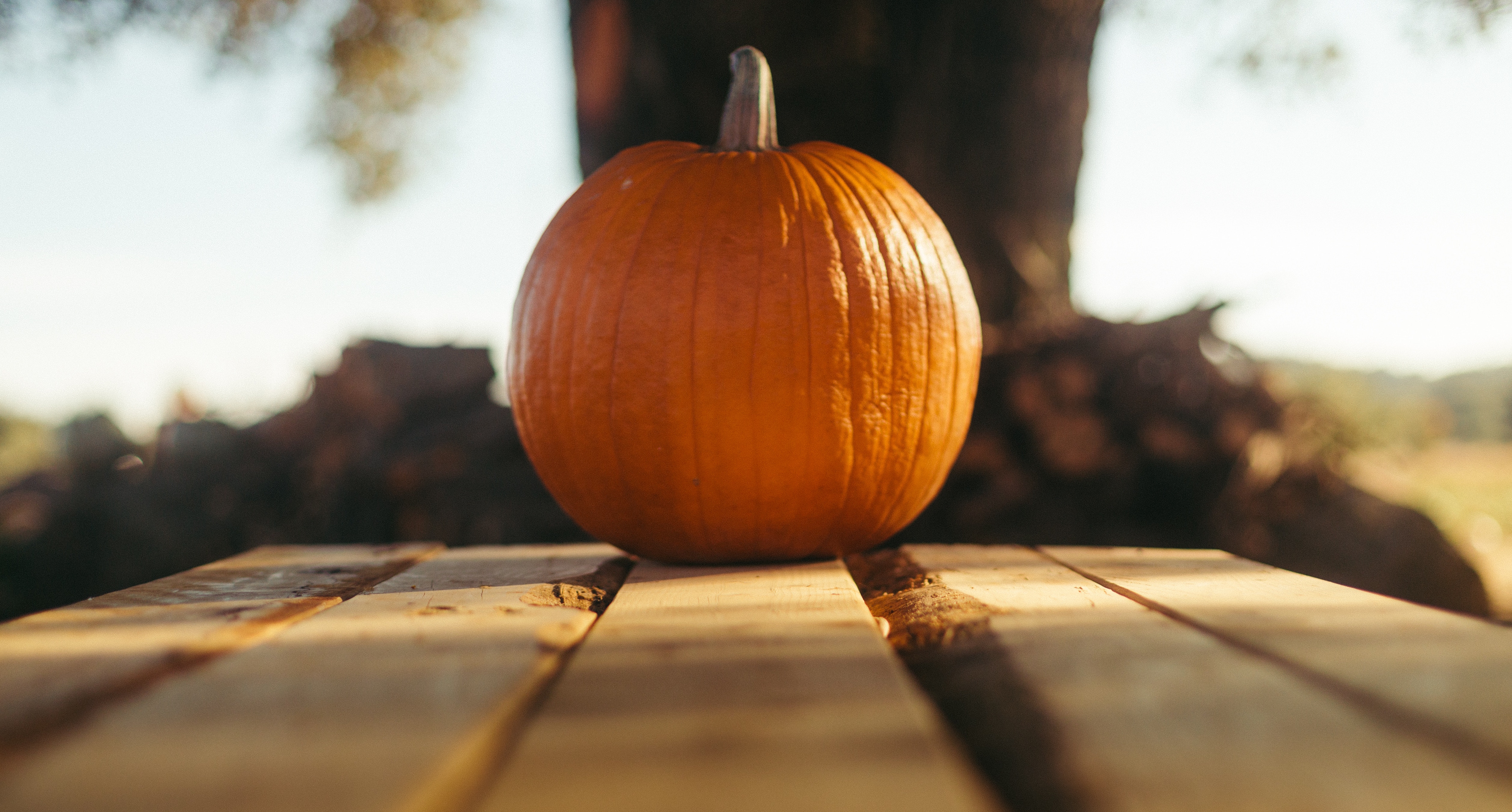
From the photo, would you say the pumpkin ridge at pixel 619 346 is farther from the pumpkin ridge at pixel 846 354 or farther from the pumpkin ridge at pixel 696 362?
the pumpkin ridge at pixel 846 354

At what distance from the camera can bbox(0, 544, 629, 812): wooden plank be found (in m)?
0.63

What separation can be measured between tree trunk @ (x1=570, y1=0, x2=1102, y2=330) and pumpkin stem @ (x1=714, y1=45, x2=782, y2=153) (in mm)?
845

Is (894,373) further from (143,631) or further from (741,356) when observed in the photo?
(143,631)

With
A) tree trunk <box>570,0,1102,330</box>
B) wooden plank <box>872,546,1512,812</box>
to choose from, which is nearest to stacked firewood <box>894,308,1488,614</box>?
tree trunk <box>570,0,1102,330</box>

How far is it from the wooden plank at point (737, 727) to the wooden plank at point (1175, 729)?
0.09m

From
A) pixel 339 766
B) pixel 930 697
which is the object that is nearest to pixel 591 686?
pixel 339 766

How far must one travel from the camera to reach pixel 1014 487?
9.40 ft

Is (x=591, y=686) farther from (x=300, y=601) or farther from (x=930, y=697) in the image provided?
(x=300, y=601)

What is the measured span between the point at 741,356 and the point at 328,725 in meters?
0.87

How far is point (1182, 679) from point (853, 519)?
80cm

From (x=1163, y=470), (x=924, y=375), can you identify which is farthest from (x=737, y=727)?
(x=1163, y=470)

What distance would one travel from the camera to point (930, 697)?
99cm

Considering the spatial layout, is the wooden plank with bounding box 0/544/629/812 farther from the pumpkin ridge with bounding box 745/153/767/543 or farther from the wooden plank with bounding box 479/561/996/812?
the pumpkin ridge with bounding box 745/153/767/543

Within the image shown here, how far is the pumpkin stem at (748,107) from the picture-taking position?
5.72 feet
